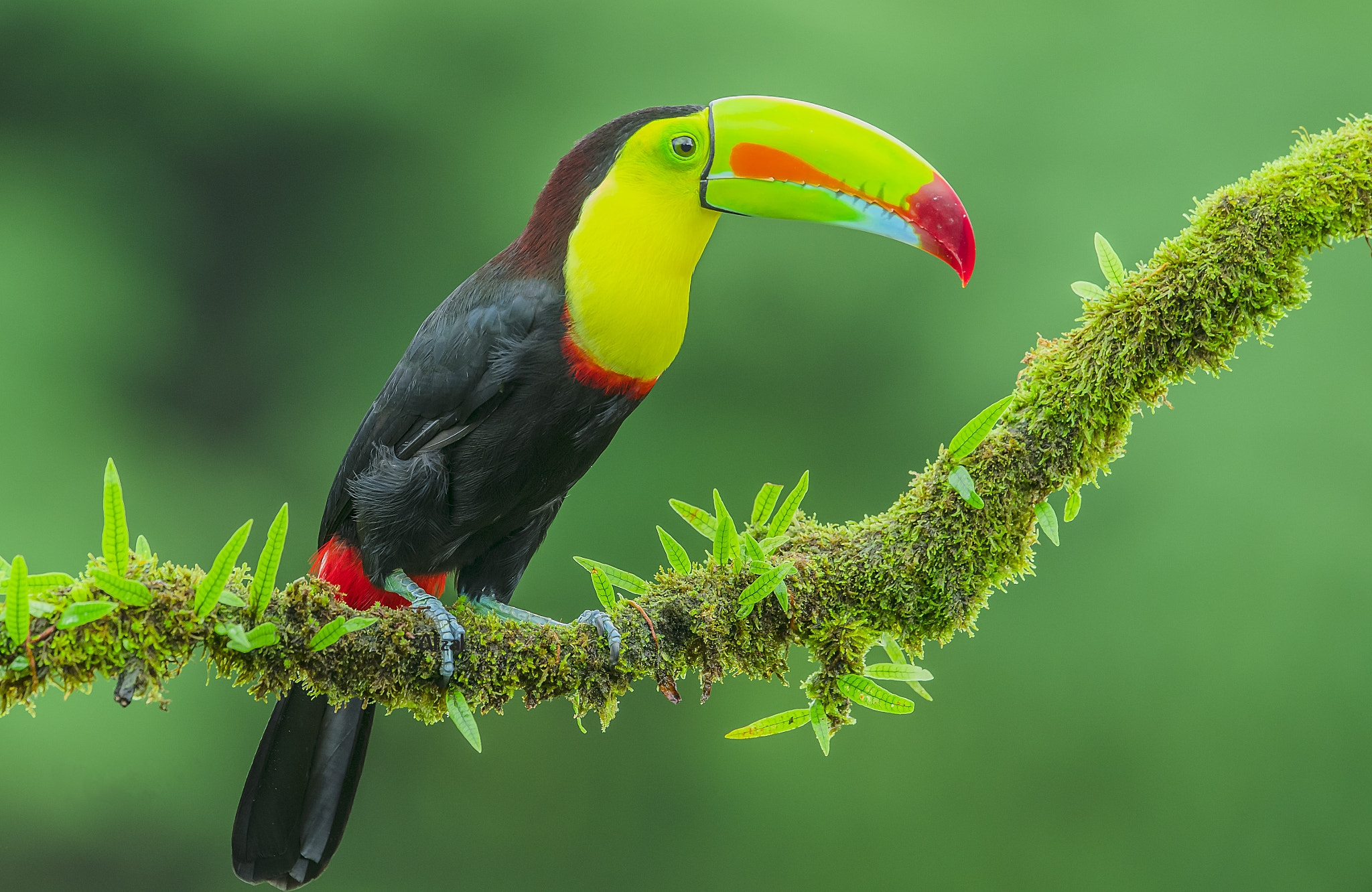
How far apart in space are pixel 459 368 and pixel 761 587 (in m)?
0.57

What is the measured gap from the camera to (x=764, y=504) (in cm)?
166

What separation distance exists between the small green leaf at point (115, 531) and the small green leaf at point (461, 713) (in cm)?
43

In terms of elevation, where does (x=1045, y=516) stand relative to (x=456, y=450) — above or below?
below

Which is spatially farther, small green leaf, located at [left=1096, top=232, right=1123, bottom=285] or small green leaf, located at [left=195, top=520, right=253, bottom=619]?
small green leaf, located at [left=1096, top=232, right=1123, bottom=285]

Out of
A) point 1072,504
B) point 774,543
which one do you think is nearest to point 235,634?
point 774,543

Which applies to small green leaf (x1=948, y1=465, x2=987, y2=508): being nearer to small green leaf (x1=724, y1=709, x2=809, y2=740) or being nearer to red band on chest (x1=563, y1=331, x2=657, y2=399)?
small green leaf (x1=724, y1=709, x2=809, y2=740)

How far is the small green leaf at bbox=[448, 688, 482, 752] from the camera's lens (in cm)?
147

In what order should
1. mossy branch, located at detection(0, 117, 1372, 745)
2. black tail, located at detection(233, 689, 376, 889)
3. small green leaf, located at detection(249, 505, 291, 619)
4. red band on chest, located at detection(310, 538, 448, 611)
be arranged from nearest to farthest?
1. small green leaf, located at detection(249, 505, 291, 619)
2. mossy branch, located at detection(0, 117, 1372, 745)
3. black tail, located at detection(233, 689, 376, 889)
4. red band on chest, located at detection(310, 538, 448, 611)

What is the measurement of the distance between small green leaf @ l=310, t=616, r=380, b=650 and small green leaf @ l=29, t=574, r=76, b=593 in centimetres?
26

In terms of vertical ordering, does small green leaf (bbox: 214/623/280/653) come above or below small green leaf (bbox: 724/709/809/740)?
above

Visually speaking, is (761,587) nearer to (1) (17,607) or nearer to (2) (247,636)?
(2) (247,636)

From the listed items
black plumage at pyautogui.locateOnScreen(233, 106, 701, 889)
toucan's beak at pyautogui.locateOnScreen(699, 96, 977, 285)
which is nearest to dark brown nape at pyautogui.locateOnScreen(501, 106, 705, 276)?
black plumage at pyautogui.locateOnScreen(233, 106, 701, 889)

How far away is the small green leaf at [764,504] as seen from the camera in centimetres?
165

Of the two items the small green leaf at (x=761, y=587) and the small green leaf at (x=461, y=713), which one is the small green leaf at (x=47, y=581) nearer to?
the small green leaf at (x=461, y=713)
